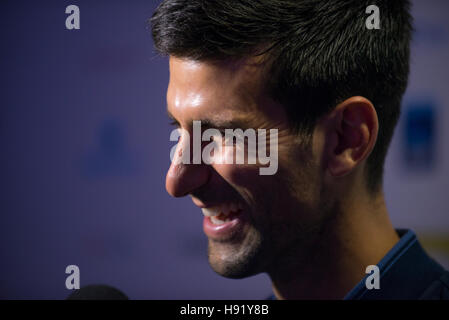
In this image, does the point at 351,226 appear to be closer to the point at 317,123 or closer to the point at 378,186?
the point at 378,186

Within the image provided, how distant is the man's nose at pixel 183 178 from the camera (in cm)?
89

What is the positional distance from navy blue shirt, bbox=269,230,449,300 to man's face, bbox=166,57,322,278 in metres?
0.14

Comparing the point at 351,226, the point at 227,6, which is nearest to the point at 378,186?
the point at 351,226

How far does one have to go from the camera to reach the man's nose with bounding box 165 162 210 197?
35.2 inches

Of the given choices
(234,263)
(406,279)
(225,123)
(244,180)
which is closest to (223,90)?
(225,123)

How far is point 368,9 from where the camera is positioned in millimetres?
905

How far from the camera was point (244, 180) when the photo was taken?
0.89m

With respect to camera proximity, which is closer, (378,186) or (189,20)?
(189,20)

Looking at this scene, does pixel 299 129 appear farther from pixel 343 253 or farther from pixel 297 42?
pixel 343 253

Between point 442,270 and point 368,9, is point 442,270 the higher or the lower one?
the lower one

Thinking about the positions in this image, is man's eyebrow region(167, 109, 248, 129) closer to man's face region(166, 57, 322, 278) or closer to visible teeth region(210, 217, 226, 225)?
man's face region(166, 57, 322, 278)

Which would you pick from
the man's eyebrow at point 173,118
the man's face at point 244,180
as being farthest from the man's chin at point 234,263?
the man's eyebrow at point 173,118
